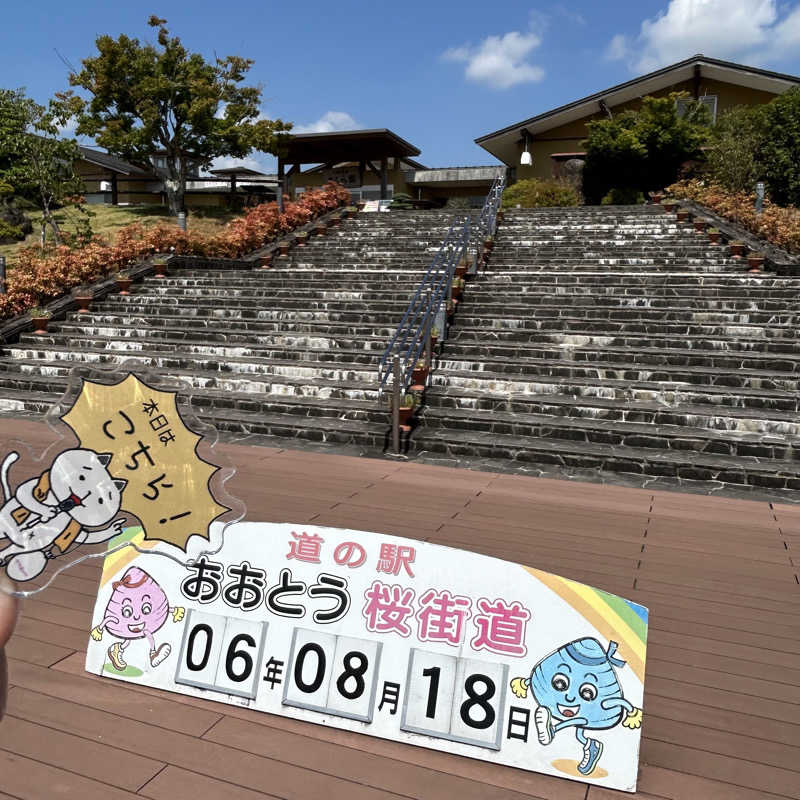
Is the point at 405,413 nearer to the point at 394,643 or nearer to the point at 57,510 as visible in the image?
the point at 394,643

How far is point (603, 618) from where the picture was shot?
2635 mm

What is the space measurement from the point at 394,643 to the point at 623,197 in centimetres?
2225

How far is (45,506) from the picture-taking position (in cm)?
201

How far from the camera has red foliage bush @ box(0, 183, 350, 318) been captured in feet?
42.0

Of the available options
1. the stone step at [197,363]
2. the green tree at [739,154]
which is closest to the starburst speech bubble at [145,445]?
the stone step at [197,363]

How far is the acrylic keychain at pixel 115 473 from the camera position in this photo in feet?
6.57

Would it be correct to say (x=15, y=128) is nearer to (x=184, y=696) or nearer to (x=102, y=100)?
(x=102, y=100)

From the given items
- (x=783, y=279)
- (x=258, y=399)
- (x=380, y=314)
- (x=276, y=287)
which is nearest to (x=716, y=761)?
(x=258, y=399)

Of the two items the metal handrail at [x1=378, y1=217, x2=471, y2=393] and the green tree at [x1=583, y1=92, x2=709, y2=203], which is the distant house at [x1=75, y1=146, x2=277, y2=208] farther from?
the metal handrail at [x1=378, y1=217, x2=471, y2=393]

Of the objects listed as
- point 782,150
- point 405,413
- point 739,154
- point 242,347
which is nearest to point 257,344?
point 242,347

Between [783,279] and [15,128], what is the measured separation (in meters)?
26.7

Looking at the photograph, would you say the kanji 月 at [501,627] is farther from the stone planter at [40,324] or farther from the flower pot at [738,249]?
the flower pot at [738,249]

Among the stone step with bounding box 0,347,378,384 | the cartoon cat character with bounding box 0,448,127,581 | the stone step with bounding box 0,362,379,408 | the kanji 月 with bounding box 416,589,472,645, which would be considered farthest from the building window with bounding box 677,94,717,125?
the cartoon cat character with bounding box 0,448,127,581

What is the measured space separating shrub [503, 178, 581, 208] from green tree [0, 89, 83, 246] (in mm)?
14993
